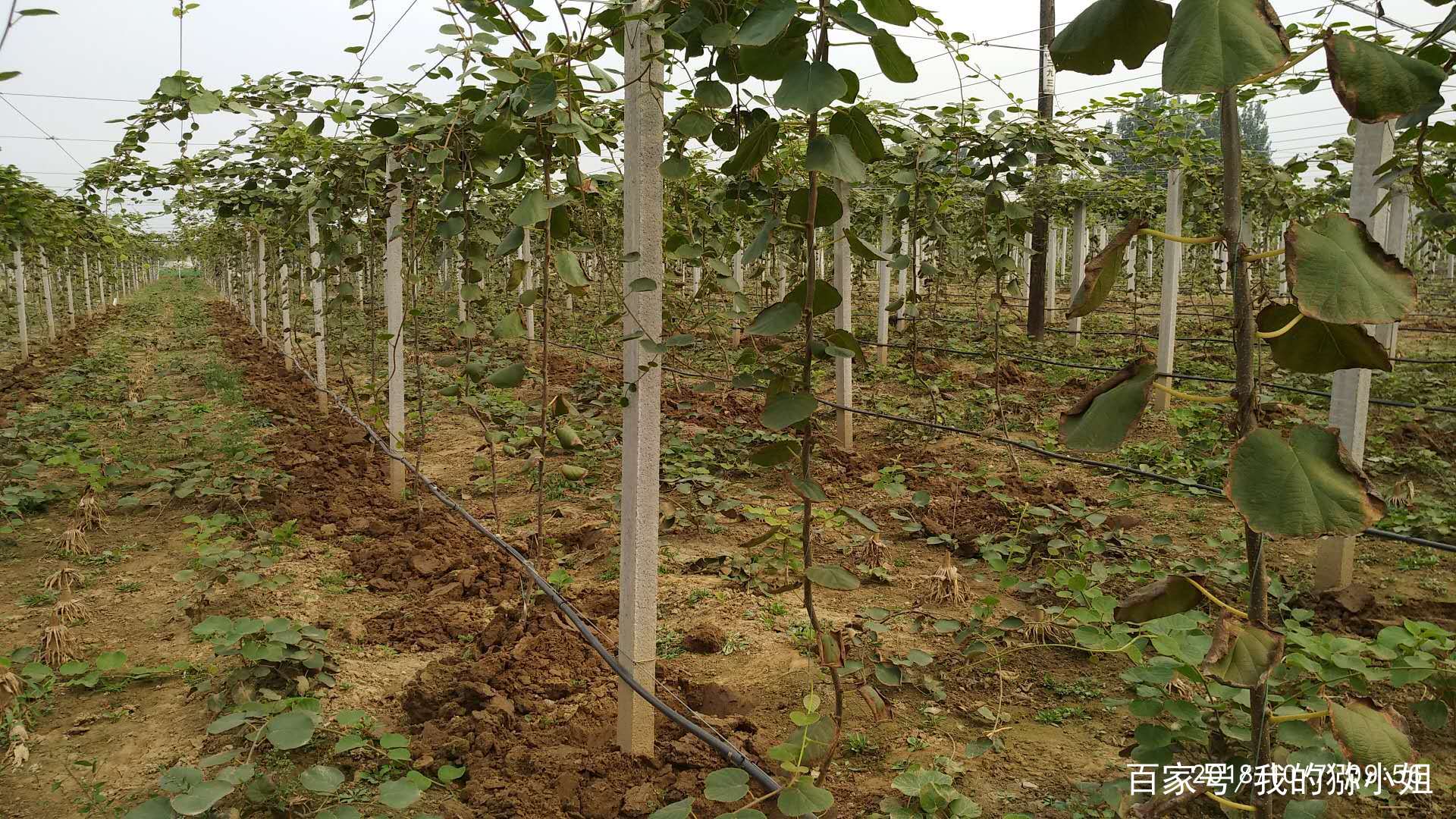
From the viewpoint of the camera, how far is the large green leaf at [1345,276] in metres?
0.78

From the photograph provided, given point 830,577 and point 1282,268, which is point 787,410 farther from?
point 1282,268

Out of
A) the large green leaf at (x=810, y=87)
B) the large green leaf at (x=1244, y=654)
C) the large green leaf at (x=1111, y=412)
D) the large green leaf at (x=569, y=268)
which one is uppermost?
the large green leaf at (x=810, y=87)

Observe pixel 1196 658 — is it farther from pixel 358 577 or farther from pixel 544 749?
pixel 358 577

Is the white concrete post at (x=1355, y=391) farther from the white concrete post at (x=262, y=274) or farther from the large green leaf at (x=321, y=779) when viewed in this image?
the white concrete post at (x=262, y=274)

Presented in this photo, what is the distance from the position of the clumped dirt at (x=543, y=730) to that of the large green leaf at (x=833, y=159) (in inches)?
70.9

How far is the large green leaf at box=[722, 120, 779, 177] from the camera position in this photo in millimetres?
1656

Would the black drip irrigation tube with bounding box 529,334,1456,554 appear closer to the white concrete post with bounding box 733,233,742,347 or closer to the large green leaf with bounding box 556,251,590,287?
the white concrete post with bounding box 733,233,742,347

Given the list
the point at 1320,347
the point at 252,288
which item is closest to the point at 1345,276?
the point at 1320,347

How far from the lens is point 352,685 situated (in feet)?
10.5

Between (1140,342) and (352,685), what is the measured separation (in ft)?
34.2

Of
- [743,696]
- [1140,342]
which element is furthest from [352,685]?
[1140,342]

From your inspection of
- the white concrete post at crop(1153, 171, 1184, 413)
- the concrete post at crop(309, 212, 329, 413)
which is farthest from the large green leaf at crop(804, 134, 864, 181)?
the concrete post at crop(309, 212, 329, 413)

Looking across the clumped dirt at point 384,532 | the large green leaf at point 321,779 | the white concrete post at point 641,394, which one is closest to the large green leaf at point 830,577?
Result: the white concrete post at point 641,394

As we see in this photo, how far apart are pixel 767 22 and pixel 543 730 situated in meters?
2.33
